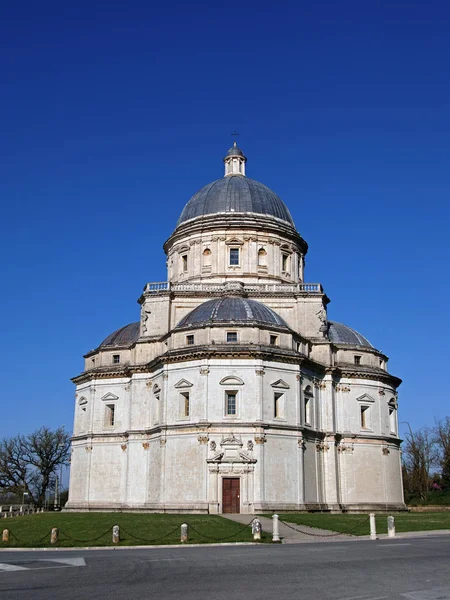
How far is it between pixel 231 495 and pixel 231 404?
6.37 metres

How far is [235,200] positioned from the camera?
6662cm

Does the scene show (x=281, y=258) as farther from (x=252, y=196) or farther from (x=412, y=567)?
(x=412, y=567)

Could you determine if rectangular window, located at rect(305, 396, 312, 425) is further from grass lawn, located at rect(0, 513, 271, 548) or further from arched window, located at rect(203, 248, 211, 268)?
arched window, located at rect(203, 248, 211, 268)

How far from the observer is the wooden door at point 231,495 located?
159ft

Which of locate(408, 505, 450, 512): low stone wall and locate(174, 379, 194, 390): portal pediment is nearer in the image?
locate(174, 379, 194, 390): portal pediment

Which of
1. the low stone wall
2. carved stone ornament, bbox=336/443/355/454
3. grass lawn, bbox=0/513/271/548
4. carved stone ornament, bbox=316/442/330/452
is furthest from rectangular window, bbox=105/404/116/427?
the low stone wall

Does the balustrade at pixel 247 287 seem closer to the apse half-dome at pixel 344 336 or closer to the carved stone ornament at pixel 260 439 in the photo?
the apse half-dome at pixel 344 336

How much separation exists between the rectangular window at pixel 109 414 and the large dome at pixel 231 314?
38.2 ft

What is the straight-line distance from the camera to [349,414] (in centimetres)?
5962

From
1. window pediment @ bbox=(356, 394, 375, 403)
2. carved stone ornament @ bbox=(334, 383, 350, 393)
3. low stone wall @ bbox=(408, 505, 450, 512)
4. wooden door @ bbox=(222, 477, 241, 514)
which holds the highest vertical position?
carved stone ornament @ bbox=(334, 383, 350, 393)

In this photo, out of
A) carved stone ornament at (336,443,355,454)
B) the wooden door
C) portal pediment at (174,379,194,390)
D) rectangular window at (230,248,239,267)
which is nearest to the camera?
the wooden door

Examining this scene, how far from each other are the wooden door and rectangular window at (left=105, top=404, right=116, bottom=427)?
15.7 metres

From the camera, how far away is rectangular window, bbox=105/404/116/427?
61.1m

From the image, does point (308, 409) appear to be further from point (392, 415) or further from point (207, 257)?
point (207, 257)
